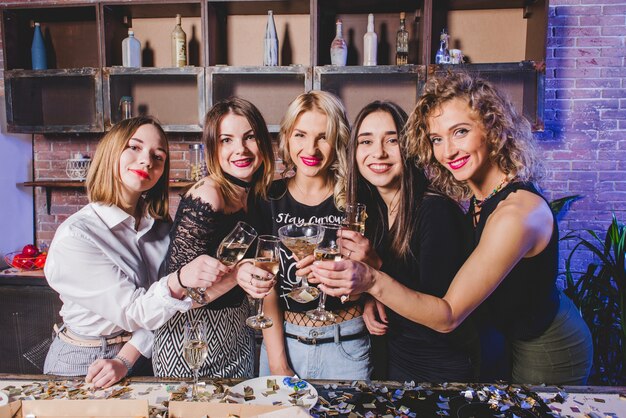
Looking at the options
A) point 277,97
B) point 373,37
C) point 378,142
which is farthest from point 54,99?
point 378,142

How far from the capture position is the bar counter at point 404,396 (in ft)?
3.42

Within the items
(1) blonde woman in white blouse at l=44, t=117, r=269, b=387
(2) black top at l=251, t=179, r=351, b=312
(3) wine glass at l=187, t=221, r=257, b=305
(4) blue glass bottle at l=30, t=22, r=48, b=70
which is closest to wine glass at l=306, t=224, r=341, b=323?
(3) wine glass at l=187, t=221, r=257, b=305

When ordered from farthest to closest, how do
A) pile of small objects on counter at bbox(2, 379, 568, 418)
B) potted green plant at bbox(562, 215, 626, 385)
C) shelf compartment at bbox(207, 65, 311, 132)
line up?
shelf compartment at bbox(207, 65, 311, 132) < potted green plant at bbox(562, 215, 626, 385) < pile of small objects on counter at bbox(2, 379, 568, 418)

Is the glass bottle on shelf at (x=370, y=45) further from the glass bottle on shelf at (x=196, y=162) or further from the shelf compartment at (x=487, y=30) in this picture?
the glass bottle on shelf at (x=196, y=162)

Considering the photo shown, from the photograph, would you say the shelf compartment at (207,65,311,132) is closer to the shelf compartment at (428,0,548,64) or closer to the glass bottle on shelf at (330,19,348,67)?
the glass bottle on shelf at (330,19,348,67)

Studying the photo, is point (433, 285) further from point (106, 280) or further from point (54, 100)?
point (54, 100)

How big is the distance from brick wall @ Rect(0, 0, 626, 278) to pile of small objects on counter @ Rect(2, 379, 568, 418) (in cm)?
271

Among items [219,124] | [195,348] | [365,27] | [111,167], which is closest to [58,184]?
[111,167]

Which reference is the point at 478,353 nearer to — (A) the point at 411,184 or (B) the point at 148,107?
(A) the point at 411,184

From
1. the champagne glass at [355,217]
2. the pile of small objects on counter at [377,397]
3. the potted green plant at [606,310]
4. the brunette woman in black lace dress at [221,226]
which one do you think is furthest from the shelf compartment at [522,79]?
the pile of small objects on counter at [377,397]

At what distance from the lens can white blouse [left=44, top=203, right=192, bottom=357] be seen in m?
1.40

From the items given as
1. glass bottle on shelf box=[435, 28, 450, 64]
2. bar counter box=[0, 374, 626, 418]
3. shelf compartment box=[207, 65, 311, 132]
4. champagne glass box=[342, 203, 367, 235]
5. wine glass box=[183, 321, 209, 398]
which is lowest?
bar counter box=[0, 374, 626, 418]

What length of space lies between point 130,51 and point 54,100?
80 cm

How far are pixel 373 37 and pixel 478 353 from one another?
236 centimetres
